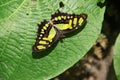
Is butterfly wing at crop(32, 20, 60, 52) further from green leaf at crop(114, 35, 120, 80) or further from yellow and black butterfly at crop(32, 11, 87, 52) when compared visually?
green leaf at crop(114, 35, 120, 80)

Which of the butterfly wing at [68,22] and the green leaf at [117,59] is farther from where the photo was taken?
the green leaf at [117,59]

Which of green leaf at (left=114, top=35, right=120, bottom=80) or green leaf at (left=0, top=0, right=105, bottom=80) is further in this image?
green leaf at (left=114, top=35, right=120, bottom=80)

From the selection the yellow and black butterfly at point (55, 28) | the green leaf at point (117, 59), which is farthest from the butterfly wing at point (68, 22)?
the green leaf at point (117, 59)

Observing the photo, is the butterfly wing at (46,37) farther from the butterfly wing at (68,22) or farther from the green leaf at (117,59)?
the green leaf at (117,59)

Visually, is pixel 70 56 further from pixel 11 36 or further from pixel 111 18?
pixel 111 18

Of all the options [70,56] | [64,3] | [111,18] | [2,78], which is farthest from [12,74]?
[111,18]

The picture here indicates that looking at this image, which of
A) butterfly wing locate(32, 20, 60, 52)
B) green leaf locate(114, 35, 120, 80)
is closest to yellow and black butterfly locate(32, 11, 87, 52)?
butterfly wing locate(32, 20, 60, 52)

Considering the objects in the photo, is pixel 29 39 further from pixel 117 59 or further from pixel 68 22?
pixel 117 59

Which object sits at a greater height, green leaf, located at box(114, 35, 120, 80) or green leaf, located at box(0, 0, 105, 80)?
green leaf, located at box(0, 0, 105, 80)

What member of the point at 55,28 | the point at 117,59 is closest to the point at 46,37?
the point at 55,28
